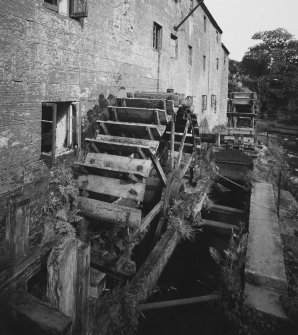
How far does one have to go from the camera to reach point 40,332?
4.54ft

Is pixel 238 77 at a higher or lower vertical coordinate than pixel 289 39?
lower

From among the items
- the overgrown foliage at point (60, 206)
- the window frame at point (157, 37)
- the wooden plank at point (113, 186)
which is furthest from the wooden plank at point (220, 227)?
the window frame at point (157, 37)

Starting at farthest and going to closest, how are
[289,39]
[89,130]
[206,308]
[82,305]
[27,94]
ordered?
[289,39]
[89,130]
[27,94]
[206,308]
[82,305]

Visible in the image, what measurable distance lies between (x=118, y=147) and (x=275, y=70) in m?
33.8

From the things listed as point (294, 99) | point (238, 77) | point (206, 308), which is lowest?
point (206, 308)

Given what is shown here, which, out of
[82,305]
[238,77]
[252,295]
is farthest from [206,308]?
[238,77]

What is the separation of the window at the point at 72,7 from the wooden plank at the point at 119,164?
267 centimetres

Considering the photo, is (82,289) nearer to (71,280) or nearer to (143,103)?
(71,280)

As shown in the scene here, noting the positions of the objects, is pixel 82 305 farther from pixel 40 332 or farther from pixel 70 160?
pixel 70 160

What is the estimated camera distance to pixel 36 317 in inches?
56.0

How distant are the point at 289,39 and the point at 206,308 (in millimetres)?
40987

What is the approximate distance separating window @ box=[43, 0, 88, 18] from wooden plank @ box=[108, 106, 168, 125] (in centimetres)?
183

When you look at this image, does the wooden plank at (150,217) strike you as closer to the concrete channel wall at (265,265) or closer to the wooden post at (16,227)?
the concrete channel wall at (265,265)

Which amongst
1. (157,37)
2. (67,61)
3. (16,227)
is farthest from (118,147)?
(157,37)
